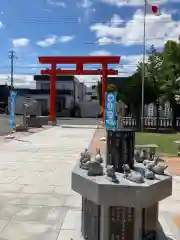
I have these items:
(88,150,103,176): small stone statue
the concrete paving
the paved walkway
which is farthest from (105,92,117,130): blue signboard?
(88,150,103,176): small stone statue

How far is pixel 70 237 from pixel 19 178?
13.7ft

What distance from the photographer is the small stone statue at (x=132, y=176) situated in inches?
164

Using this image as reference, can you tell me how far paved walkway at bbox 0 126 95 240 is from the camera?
538cm

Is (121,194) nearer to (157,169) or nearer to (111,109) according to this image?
(157,169)

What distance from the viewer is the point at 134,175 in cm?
424

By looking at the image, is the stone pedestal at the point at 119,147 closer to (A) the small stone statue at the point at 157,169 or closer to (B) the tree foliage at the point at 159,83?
(A) the small stone statue at the point at 157,169

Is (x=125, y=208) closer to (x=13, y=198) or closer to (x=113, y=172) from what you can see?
(x=113, y=172)

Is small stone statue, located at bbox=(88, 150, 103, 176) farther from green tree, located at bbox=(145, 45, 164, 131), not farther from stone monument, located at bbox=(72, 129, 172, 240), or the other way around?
green tree, located at bbox=(145, 45, 164, 131)

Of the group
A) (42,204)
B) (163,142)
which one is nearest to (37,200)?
(42,204)

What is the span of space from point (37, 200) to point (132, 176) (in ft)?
10.7

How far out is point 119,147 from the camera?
4.62m

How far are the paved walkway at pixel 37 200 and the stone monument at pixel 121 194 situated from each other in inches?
38.3

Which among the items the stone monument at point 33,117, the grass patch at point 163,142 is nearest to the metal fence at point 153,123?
the stone monument at point 33,117

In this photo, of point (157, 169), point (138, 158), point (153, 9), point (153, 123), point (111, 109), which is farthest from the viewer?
point (153, 123)
